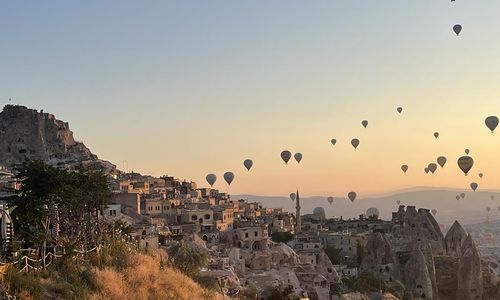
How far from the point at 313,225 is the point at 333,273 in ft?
76.9

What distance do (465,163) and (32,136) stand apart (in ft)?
172

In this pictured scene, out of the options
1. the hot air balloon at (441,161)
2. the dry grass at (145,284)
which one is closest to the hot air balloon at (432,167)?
the hot air balloon at (441,161)

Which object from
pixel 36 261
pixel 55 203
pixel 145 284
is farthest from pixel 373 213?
pixel 36 261

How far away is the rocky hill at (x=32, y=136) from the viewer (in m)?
80.1

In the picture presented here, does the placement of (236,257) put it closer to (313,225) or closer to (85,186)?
(85,186)

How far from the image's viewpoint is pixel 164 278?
18.9m

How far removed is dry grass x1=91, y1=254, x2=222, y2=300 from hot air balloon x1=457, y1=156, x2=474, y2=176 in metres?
24.6

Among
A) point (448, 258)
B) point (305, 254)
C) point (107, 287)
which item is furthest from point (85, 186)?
point (448, 258)

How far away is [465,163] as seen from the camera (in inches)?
1673

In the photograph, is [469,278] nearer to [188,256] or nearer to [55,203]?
[188,256]

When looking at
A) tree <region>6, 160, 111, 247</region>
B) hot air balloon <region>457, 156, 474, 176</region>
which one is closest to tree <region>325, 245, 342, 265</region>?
hot air balloon <region>457, 156, 474, 176</region>

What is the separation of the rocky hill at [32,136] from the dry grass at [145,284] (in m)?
60.3

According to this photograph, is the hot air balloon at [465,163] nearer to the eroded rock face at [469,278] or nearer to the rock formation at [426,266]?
the rock formation at [426,266]

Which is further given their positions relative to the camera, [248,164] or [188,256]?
[248,164]
